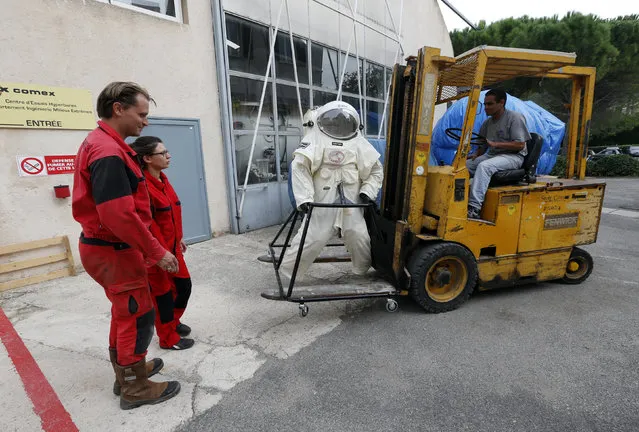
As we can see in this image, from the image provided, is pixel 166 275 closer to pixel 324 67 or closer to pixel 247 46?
pixel 247 46

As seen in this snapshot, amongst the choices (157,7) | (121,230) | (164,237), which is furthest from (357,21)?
(121,230)

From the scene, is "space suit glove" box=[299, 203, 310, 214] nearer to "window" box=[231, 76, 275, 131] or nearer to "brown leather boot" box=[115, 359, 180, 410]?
"brown leather boot" box=[115, 359, 180, 410]

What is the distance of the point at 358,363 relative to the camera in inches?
107

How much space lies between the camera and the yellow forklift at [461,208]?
3.23 m

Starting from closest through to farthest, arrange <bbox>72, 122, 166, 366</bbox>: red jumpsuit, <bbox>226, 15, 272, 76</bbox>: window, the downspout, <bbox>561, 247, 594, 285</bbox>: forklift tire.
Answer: <bbox>72, 122, 166, 366</bbox>: red jumpsuit
<bbox>561, 247, 594, 285</bbox>: forklift tire
the downspout
<bbox>226, 15, 272, 76</bbox>: window

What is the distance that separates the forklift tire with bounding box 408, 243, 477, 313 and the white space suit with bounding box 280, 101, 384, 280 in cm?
55

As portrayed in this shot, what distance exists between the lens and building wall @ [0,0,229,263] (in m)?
4.02

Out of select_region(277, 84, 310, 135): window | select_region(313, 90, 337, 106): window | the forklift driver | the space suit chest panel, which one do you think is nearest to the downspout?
select_region(277, 84, 310, 135): window

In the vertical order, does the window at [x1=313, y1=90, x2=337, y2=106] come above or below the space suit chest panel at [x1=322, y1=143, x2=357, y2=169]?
above

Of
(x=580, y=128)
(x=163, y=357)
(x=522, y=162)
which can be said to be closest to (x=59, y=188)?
(x=163, y=357)

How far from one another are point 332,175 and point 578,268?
10.4 feet

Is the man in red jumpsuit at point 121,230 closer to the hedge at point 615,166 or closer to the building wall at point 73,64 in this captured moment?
the building wall at point 73,64

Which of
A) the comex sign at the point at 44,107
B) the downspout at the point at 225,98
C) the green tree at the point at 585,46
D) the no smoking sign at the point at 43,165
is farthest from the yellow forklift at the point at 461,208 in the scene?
the green tree at the point at 585,46

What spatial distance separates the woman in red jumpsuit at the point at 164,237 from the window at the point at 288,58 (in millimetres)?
4670
